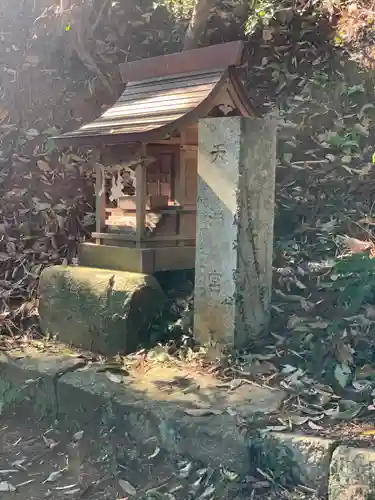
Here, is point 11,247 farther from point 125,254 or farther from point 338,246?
point 338,246

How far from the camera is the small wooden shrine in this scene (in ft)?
14.1

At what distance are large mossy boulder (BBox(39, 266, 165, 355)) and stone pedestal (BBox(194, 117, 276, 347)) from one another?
41cm

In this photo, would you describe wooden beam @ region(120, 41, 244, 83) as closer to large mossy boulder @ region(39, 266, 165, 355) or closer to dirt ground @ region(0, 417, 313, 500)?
large mossy boulder @ region(39, 266, 165, 355)

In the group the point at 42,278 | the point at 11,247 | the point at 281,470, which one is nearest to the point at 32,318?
the point at 42,278

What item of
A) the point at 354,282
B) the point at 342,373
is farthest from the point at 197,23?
the point at 342,373

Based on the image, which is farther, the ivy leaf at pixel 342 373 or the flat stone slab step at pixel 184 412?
the ivy leaf at pixel 342 373

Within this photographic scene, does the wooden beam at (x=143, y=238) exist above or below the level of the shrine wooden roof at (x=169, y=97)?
below

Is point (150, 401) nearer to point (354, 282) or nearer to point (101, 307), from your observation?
point (101, 307)

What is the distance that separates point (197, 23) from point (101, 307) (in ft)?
12.9

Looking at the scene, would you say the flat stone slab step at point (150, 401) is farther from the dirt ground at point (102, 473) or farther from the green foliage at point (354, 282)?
the green foliage at point (354, 282)

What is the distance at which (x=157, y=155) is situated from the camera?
468cm

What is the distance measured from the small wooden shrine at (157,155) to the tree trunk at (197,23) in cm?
210

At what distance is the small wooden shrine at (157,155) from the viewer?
14.1ft

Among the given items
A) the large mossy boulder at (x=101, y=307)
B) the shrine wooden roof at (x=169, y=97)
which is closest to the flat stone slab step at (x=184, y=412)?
the large mossy boulder at (x=101, y=307)
